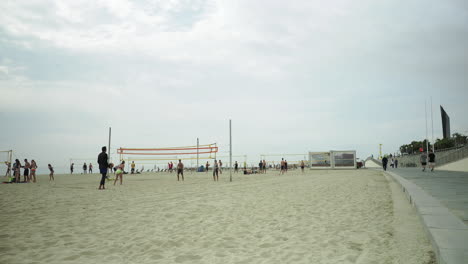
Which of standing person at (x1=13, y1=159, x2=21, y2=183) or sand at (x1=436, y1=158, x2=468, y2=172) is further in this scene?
sand at (x1=436, y1=158, x2=468, y2=172)

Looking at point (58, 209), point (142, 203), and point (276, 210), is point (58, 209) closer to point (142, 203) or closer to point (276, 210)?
point (142, 203)

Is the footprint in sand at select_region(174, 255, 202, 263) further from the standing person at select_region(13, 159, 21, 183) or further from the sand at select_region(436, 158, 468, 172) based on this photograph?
the sand at select_region(436, 158, 468, 172)

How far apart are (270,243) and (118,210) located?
426cm

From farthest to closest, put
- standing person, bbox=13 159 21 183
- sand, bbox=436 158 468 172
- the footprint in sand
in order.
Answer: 1. sand, bbox=436 158 468 172
2. standing person, bbox=13 159 21 183
3. the footprint in sand

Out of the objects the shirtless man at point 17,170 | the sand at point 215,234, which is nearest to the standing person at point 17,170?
the shirtless man at point 17,170

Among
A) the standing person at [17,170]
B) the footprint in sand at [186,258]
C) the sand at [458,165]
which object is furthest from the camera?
the sand at [458,165]

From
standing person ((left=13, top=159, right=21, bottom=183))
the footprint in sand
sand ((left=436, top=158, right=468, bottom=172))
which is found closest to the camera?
the footprint in sand

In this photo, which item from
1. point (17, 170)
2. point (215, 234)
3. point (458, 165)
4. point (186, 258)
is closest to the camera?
point (186, 258)

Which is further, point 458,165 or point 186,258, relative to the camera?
point 458,165

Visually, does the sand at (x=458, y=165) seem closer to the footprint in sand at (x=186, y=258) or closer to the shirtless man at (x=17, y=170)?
the footprint in sand at (x=186, y=258)

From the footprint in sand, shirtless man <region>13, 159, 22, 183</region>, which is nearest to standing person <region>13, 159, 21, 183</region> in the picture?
shirtless man <region>13, 159, 22, 183</region>

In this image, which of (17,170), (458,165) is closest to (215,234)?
→ (17,170)

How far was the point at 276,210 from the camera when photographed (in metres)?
6.36

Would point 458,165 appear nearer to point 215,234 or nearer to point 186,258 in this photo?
point 215,234
